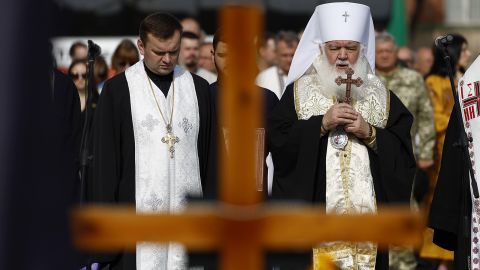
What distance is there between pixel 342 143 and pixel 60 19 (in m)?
3.78

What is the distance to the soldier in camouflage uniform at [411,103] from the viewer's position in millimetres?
10492

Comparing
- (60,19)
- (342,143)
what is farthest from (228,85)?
(342,143)

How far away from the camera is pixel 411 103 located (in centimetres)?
1048

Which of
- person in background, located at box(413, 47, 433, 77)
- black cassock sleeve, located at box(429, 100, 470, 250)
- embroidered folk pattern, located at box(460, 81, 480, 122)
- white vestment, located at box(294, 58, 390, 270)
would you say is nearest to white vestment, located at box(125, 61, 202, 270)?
white vestment, located at box(294, 58, 390, 270)

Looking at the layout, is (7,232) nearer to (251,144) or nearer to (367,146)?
(251,144)

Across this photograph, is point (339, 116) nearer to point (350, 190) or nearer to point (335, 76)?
point (335, 76)

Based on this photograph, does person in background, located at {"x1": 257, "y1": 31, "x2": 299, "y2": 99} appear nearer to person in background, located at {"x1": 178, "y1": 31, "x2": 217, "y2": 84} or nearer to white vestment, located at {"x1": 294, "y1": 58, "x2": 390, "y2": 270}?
person in background, located at {"x1": 178, "y1": 31, "x2": 217, "y2": 84}

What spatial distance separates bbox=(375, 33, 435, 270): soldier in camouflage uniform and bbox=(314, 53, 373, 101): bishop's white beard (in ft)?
10.8

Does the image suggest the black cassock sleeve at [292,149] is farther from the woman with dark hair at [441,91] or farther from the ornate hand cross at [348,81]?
the woman with dark hair at [441,91]

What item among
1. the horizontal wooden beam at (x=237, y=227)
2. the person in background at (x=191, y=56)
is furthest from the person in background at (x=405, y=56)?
the horizontal wooden beam at (x=237, y=227)

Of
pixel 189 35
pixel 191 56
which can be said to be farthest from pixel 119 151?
pixel 189 35

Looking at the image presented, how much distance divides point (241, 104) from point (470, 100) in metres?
4.32

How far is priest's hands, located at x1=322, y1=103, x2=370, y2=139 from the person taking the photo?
6664 mm

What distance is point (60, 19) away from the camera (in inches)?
128
